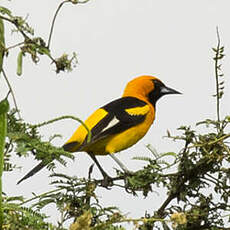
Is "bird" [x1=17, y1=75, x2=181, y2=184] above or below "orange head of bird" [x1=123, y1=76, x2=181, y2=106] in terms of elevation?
below

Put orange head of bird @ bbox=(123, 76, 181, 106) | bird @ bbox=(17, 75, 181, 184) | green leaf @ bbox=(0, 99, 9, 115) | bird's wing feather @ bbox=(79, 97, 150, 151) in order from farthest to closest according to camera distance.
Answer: orange head of bird @ bbox=(123, 76, 181, 106) → bird's wing feather @ bbox=(79, 97, 150, 151) → bird @ bbox=(17, 75, 181, 184) → green leaf @ bbox=(0, 99, 9, 115)

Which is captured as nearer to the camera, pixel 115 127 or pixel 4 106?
pixel 4 106

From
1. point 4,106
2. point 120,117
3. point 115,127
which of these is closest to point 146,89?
point 120,117

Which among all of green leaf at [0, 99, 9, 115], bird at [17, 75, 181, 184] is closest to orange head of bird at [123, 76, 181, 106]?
bird at [17, 75, 181, 184]

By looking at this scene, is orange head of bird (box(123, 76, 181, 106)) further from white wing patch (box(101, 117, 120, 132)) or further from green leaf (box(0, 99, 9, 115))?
green leaf (box(0, 99, 9, 115))

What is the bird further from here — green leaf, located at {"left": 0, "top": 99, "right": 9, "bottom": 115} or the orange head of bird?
green leaf, located at {"left": 0, "top": 99, "right": 9, "bottom": 115}

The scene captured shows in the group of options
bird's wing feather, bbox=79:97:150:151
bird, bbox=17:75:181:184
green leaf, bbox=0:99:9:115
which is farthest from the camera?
bird's wing feather, bbox=79:97:150:151

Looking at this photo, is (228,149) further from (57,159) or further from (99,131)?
(99,131)

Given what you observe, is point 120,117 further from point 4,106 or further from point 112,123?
point 4,106

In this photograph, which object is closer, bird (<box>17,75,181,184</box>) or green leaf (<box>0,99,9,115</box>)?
green leaf (<box>0,99,9,115</box>)

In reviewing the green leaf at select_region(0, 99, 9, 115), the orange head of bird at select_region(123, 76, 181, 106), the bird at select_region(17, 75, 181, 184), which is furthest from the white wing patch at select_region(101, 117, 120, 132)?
the green leaf at select_region(0, 99, 9, 115)

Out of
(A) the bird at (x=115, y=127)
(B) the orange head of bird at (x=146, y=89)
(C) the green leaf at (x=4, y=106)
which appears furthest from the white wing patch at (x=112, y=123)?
(C) the green leaf at (x=4, y=106)

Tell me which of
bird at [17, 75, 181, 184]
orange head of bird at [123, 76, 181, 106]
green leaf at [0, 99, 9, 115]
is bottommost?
green leaf at [0, 99, 9, 115]

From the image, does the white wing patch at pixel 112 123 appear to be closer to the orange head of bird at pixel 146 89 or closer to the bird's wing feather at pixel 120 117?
the bird's wing feather at pixel 120 117
